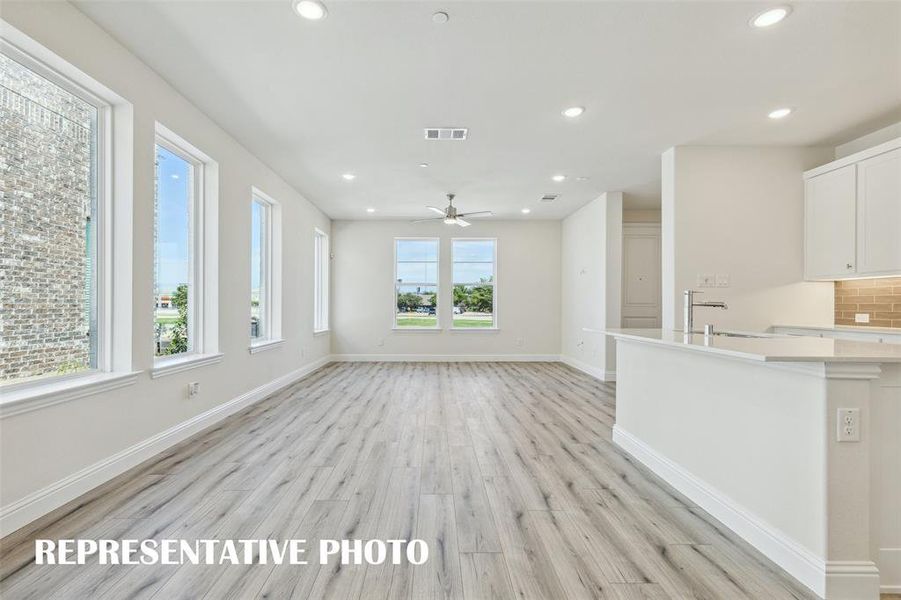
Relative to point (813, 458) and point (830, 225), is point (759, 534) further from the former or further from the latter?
point (830, 225)

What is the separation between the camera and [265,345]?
467 cm

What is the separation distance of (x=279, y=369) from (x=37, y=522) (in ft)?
10.5

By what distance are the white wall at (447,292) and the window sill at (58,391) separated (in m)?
5.09

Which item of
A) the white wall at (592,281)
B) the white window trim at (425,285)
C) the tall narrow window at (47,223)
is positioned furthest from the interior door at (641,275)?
the tall narrow window at (47,223)

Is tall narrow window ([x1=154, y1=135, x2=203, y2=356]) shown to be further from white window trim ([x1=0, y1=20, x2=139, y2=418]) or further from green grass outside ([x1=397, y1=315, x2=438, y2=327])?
green grass outside ([x1=397, y1=315, x2=438, y2=327])

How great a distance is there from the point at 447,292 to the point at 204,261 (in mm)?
4715

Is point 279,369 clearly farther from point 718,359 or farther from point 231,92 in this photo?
point 718,359

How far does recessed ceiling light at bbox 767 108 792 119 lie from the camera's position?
10.8ft

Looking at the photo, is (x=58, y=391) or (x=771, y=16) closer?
(x=58, y=391)

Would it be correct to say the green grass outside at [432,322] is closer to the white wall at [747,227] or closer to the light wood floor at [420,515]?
the light wood floor at [420,515]

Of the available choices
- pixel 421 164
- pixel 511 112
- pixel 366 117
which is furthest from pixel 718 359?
pixel 421 164

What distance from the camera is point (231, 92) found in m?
3.04

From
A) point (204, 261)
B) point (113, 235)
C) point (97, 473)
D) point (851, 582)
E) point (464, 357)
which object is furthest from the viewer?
point (464, 357)

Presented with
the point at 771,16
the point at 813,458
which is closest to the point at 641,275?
the point at 771,16
